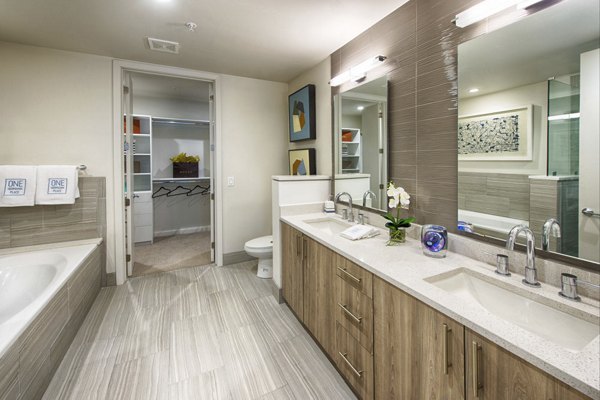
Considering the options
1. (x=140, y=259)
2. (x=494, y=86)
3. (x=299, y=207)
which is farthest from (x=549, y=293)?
(x=140, y=259)

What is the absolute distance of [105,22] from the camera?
6.93 feet

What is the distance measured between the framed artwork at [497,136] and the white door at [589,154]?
18cm

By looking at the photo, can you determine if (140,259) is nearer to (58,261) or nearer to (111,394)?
(58,261)

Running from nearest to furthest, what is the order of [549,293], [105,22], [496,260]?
1. [549,293]
2. [496,260]
3. [105,22]

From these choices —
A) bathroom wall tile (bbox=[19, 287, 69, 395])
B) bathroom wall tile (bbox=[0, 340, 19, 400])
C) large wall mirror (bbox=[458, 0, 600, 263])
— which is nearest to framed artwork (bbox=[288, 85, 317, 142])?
large wall mirror (bbox=[458, 0, 600, 263])

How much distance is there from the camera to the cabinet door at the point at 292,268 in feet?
6.95

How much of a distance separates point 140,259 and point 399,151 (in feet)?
12.0

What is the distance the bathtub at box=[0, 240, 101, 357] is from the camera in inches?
79.0

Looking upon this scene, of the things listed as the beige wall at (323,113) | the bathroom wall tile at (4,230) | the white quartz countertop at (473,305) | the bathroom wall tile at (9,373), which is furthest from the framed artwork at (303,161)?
the bathroom wall tile at (4,230)

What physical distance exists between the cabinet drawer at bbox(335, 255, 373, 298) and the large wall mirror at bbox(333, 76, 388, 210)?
73cm

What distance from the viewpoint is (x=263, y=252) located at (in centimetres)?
298

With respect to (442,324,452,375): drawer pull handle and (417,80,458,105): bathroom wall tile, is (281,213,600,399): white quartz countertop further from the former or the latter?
(417,80,458,105): bathroom wall tile

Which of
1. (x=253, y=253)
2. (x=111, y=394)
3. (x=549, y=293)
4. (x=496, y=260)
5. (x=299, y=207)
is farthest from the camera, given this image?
(x=253, y=253)

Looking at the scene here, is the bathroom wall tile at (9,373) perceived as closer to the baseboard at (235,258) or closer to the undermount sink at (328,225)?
the undermount sink at (328,225)
